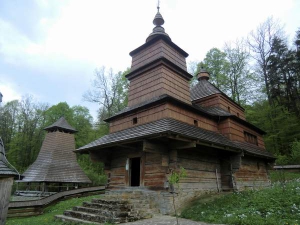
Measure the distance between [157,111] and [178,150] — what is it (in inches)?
82.8

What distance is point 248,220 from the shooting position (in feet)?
19.9

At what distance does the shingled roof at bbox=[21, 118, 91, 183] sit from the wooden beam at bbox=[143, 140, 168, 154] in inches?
595

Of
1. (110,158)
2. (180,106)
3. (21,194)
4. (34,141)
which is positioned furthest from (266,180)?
(34,141)

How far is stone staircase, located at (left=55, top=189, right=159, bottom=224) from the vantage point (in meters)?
7.30

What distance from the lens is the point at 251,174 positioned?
13.9m

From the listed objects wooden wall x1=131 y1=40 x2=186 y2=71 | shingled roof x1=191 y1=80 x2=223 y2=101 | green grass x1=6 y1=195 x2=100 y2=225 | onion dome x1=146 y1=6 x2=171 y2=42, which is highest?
onion dome x1=146 y1=6 x2=171 y2=42

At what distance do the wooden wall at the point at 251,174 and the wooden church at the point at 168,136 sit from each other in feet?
0.18

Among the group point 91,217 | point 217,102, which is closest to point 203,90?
point 217,102

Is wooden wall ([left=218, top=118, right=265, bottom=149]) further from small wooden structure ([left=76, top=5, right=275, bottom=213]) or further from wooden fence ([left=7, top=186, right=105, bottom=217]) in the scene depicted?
wooden fence ([left=7, top=186, right=105, bottom=217])

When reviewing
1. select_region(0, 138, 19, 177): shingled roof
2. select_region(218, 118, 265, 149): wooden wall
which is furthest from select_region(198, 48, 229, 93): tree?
select_region(0, 138, 19, 177): shingled roof

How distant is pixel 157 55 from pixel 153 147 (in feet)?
19.6

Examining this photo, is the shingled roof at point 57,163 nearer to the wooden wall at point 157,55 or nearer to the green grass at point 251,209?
the wooden wall at point 157,55

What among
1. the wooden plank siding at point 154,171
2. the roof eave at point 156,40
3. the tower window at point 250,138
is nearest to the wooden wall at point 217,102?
the tower window at point 250,138

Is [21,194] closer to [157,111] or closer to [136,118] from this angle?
[136,118]
